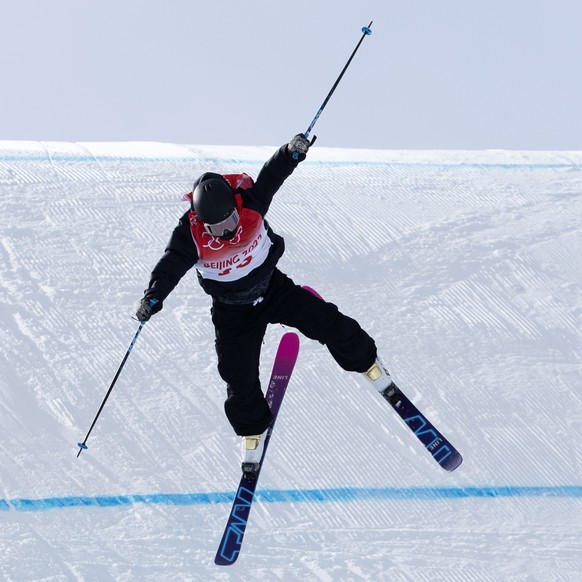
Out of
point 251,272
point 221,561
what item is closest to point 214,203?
point 251,272

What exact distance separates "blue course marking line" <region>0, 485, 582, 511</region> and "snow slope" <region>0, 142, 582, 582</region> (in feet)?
0.04

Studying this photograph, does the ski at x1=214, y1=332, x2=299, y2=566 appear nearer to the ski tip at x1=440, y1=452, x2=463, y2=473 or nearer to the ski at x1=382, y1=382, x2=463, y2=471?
the ski at x1=382, y1=382, x2=463, y2=471

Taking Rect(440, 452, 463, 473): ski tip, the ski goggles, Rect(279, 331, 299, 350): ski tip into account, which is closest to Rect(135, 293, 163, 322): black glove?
the ski goggles

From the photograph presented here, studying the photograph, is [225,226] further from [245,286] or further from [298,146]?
[298,146]

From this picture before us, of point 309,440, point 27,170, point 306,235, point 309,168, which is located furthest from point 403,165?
point 309,440

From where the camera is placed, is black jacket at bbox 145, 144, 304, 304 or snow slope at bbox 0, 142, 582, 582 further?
snow slope at bbox 0, 142, 582, 582

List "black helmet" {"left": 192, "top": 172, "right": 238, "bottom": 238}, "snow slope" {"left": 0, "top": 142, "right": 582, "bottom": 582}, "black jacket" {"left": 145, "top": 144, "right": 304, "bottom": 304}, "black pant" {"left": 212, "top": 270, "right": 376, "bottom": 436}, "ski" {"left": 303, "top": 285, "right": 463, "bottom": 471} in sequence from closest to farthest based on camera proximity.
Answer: "black helmet" {"left": 192, "top": 172, "right": 238, "bottom": 238}
"black jacket" {"left": 145, "top": 144, "right": 304, "bottom": 304}
"black pant" {"left": 212, "top": 270, "right": 376, "bottom": 436}
"snow slope" {"left": 0, "top": 142, "right": 582, "bottom": 582}
"ski" {"left": 303, "top": 285, "right": 463, "bottom": 471}

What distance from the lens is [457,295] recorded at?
668 cm

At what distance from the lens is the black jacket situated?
178 inches

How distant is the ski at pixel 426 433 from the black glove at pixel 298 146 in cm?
92

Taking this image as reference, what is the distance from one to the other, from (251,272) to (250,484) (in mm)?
1109

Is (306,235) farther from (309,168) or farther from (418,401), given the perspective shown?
(418,401)

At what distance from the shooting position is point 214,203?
4359 millimetres

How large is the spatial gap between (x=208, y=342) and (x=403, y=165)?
2.96 metres
